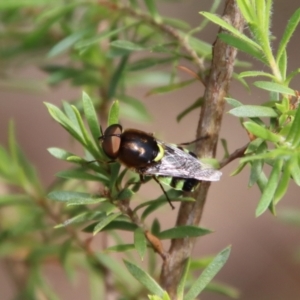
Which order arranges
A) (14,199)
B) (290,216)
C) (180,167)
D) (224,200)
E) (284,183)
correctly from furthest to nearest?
(224,200) < (290,216) < (14,199) < (180,167) < (284,183)

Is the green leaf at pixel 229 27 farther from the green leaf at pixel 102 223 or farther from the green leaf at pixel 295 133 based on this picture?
the green leaf at pixel 102 223

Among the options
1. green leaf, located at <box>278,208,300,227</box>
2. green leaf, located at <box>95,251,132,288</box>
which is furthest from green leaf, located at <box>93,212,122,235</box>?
green leaf, located at <box>278,208,300,227</box>

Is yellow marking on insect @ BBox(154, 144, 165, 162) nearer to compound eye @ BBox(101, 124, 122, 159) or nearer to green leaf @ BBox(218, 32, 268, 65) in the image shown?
compound eye @ BBox(101, 124, 122, 159)

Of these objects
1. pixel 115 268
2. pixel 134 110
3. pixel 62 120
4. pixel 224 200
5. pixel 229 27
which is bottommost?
pixel 224 200

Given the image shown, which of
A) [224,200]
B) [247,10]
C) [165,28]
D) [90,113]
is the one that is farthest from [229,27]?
[224,200]

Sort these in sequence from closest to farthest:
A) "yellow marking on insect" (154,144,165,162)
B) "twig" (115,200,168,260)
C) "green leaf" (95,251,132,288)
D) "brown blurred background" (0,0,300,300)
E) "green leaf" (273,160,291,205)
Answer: "green leaf" (273,160,291,205), "twig" (115,200,168,260), "yellow marking on insect" (154,144,165,162), "green leaf" (95,251,132,288), "brown blurred background" (0,0,300,300)

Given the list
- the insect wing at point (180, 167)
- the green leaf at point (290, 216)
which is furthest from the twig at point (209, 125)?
the green leaf at point (290, 216)

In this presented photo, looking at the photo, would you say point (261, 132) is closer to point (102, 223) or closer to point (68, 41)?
point (102, 223)
